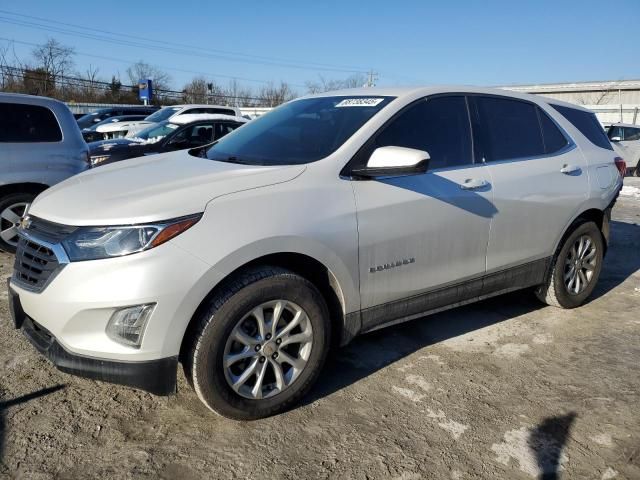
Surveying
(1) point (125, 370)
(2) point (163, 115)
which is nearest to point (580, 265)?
(1) point (125, 370)

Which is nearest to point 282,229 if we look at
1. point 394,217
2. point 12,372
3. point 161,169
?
point 394,217

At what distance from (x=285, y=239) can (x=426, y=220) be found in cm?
101

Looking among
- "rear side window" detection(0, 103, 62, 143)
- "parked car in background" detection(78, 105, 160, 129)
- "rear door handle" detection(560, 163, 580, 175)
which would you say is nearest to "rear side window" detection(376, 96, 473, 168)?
"rear door handle" detection(560, 163, 580, 175)

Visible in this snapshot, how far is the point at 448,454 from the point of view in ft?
8.49

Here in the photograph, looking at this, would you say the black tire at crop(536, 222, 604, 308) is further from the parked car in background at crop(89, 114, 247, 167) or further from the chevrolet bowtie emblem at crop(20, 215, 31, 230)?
the parked car in background at crop(89, 114, 247, 167)

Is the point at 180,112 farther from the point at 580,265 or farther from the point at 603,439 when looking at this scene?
the point at 603,439

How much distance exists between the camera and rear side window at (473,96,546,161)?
3770 mm

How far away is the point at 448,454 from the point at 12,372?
8.48 feet

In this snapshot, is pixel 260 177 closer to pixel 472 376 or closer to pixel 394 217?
pixel 394 217

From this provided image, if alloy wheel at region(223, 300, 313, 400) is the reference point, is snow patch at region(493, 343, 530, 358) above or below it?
below

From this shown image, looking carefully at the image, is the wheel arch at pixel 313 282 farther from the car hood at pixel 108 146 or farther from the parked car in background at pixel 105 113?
the parked car in background at pixel 105 113

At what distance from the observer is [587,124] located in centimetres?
468

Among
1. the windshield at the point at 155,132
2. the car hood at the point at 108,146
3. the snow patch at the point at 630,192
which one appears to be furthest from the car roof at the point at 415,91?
the snow patch at the point at 630,192

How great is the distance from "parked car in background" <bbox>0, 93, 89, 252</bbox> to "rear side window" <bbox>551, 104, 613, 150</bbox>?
5.04m
